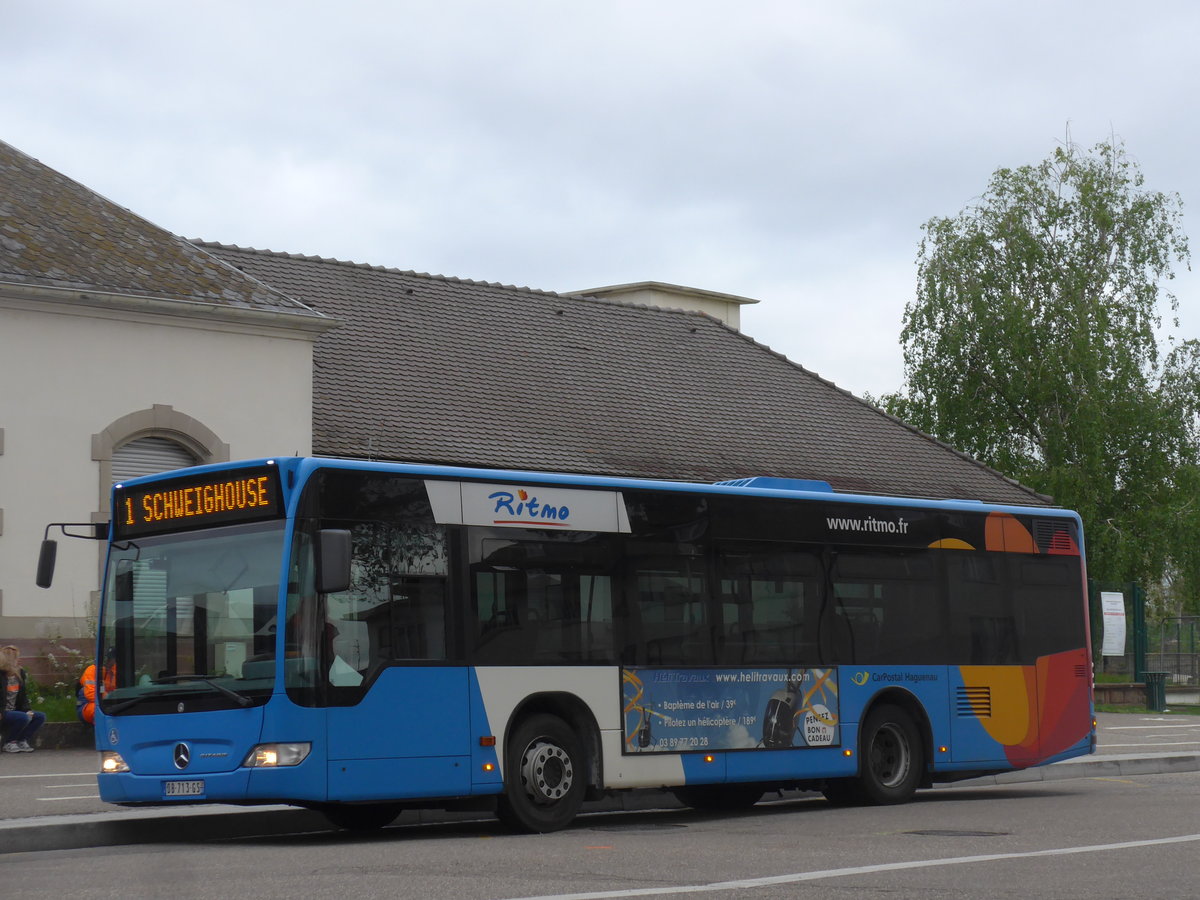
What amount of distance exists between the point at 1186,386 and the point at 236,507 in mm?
44223

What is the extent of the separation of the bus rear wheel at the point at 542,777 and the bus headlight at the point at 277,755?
179cm

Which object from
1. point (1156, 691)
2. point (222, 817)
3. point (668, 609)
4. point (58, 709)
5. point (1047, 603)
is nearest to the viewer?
point (222, 817)

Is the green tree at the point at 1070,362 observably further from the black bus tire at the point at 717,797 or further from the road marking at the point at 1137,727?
the black bus tire at the point at 717,797

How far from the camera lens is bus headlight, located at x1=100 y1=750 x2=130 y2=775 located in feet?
41.6

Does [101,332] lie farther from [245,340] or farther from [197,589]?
[197,589]

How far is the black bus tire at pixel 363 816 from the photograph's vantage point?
13273 mm

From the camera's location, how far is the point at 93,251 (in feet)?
84.7

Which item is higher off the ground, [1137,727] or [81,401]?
[81,401]

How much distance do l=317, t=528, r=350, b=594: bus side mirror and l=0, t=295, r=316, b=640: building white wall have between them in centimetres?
1345

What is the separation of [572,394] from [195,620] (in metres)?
22.8

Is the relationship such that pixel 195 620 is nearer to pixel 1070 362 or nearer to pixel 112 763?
pixel 112 763

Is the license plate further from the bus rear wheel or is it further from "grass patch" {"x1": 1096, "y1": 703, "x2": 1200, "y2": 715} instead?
"grass patch" {"x1": 1096, "y1": 703, "x2": 1200, "y2": 715}

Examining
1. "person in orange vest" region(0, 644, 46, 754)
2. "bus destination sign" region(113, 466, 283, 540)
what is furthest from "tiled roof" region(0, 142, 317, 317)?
"bus destination sign" region(113, 466, 283, 540)

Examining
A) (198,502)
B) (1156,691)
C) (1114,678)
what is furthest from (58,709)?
(1114,678)
